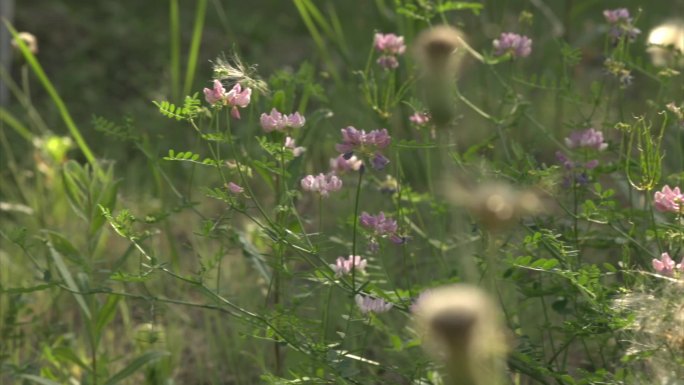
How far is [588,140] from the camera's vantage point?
7.22 feet

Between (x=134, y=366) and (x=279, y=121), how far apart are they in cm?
62

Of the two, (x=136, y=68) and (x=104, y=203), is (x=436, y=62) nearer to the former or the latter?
(x=104, y=203)

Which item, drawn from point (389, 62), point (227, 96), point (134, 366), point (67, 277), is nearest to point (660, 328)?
point (227, 96)

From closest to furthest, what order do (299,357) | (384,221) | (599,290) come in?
(599,290) < (384,221) < (299,357)

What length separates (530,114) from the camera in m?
2.40

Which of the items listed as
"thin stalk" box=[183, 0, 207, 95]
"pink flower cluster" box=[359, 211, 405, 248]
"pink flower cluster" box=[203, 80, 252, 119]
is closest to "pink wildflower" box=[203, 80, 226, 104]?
"pink flower cluster" box=[203, 80, 252, 119]

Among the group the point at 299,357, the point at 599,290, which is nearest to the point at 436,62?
the point at 599,290

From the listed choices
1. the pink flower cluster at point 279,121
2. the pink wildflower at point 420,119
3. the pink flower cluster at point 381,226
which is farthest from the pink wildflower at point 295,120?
the pink wildflower at point 420,119

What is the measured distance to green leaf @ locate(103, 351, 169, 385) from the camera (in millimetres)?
2215

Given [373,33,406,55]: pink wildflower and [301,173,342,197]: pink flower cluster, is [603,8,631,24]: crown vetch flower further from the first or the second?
[301,173,342,197]: pink flower cluster

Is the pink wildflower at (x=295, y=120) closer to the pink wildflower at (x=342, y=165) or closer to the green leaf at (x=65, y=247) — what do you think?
the pink wildflower at (x=342, y=165)

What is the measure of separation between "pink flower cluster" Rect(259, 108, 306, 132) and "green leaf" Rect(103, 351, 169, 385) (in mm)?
584

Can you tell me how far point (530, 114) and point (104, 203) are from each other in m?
0.92

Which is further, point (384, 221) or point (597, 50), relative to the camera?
point (597, 50)
